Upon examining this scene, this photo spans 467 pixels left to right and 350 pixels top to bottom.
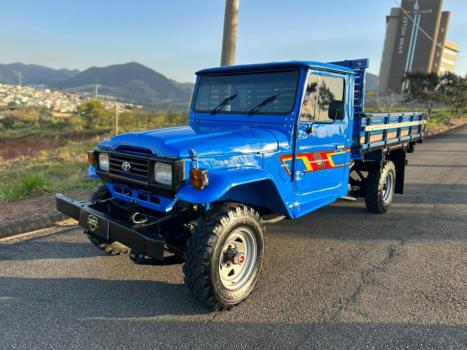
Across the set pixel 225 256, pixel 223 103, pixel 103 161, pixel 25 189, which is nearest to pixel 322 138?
pixel 223 103

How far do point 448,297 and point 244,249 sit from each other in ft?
6.48

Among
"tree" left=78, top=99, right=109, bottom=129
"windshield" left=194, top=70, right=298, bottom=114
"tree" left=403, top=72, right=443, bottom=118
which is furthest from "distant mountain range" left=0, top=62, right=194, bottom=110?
"windshield" left=194, top=70, right=298, bottom=114

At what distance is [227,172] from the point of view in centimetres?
324

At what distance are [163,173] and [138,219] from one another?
1.95ft

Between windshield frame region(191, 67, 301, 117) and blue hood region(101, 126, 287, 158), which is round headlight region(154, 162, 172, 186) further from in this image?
windshield frame region(191, 67, 301, 117)

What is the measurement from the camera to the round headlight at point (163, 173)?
3.09 metres

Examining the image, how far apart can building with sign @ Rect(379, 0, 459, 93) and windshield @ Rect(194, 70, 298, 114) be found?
72039 mm

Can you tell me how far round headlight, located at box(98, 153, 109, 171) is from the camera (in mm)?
3717

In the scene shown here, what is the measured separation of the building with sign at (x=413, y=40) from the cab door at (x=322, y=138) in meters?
71.4

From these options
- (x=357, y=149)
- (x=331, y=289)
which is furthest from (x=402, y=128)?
(x=331, y=289)

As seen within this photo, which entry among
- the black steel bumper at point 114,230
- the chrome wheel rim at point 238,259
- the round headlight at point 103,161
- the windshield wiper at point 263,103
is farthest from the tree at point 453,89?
the black steel bumper at point 114,230

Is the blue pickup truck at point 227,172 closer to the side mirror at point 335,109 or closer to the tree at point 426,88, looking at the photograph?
the side mirror at point 335,109

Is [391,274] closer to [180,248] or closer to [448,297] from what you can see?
[448,297]

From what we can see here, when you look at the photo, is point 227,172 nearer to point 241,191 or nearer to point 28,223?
point 241,191
